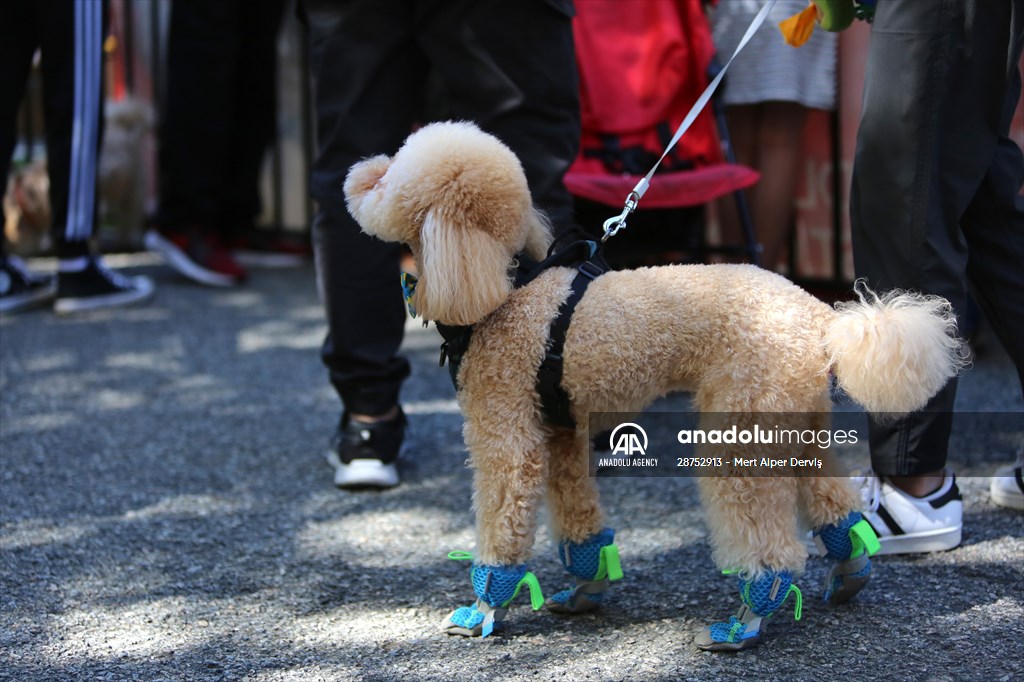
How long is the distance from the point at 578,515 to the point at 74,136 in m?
3.40

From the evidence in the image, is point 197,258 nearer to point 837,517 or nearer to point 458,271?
point 458,271

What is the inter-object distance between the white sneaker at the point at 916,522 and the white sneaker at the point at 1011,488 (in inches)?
11.7

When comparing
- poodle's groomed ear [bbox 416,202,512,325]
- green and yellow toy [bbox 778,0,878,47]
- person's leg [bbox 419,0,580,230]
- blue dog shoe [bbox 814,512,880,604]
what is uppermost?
green and yellow toy [bbox 778,0,878,47]

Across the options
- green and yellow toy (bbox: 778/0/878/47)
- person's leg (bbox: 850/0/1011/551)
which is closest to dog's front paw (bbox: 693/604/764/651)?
person's leg (bbox: 850/0/1011/551)

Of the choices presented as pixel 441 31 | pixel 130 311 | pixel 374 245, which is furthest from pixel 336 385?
pixel 130 311

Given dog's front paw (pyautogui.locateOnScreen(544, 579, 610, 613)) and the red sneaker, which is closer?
dog's front paw (pyautogui.locateOnScreen(544, 579, 610, 613))

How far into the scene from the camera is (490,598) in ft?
6.67

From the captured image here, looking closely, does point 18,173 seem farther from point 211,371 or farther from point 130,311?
point 211,371

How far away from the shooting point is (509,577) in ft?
6.63

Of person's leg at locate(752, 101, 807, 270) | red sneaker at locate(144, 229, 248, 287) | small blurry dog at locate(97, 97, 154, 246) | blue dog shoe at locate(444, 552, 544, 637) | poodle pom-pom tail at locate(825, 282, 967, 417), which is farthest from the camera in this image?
small blurry dog at locate(97, 97, 154, 246)

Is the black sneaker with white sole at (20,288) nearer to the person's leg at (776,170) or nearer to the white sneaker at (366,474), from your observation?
the white sneaker at (366,474)

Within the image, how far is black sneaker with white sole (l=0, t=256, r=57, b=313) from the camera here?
4758mm

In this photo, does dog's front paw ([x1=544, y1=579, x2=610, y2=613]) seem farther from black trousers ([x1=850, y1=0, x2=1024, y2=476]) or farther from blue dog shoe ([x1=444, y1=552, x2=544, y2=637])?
black trousers ([x1=850, y1=0, x2=1024, y2=476])

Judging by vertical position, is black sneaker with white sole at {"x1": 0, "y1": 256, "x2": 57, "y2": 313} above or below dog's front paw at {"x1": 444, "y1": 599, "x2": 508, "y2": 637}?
above
